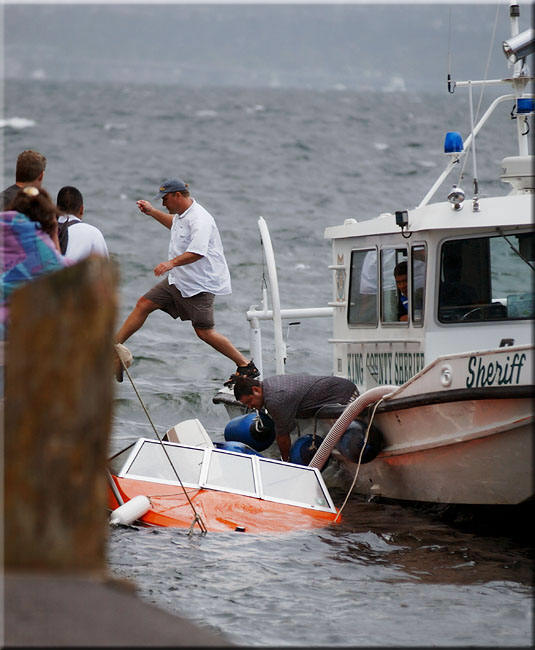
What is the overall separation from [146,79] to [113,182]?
5545 inches

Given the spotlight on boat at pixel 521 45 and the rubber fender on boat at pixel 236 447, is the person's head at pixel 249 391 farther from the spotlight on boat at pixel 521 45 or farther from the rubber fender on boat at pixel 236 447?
the spotlight on boat at pixel 521 45

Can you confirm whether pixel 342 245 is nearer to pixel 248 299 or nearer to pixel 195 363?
pixel 195 363

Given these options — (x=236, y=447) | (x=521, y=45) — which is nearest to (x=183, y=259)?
(x=236, y=447)

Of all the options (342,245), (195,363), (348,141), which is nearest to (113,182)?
(348,141)

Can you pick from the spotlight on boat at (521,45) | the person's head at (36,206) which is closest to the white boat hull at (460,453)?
the spotlight on boat at (521,45)

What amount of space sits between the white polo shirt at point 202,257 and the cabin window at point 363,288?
121 cm

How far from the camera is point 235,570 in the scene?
8117 millimetres

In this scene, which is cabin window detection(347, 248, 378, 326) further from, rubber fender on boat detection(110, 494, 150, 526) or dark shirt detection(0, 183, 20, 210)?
dark shirt detection(0, 183, 20, 210)

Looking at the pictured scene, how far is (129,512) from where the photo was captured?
8984 millimetres

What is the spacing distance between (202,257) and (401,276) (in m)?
2.06

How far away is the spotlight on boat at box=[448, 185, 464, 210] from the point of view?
9562 millimetres

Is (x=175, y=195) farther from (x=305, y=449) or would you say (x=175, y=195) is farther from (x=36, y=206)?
(x=36, y=206)

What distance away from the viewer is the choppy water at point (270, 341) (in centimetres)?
724

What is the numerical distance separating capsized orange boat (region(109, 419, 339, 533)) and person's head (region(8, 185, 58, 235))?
3112 millimetres
